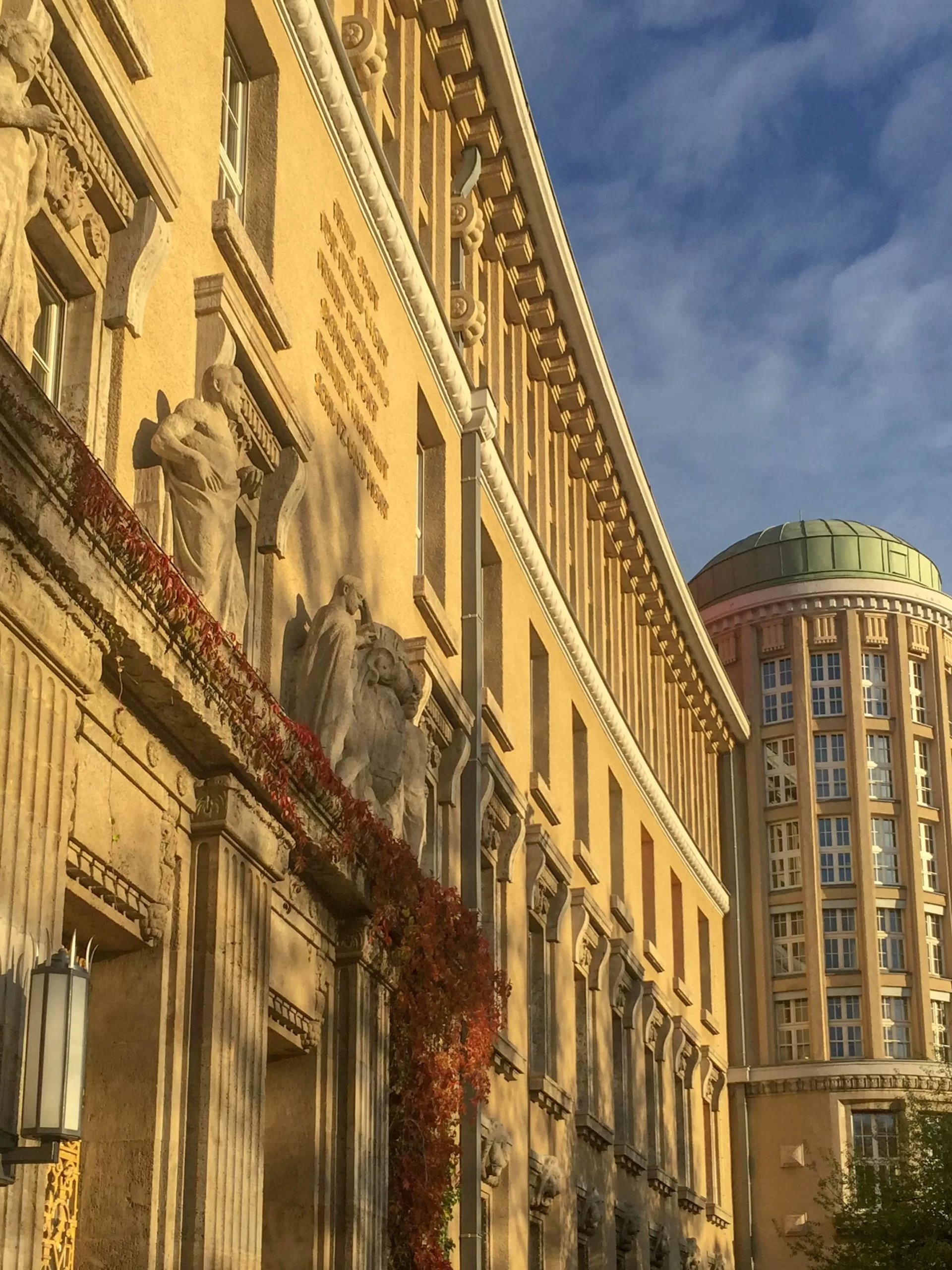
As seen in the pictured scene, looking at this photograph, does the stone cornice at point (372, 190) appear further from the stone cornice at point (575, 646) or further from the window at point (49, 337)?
the window at point (49, 337)

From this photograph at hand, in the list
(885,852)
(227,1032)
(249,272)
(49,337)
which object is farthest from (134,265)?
(885,852)

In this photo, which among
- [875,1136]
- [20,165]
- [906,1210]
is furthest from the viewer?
[875,1136]

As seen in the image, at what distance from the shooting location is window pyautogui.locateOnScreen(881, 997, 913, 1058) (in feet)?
151

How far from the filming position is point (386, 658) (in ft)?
59.1

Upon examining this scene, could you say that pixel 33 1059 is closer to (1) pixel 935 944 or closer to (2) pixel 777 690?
(1) pixel 935 944

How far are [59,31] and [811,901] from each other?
123 feet

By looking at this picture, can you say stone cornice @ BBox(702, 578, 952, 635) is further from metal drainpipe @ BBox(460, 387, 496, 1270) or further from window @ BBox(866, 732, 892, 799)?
metal drainpipe @ BBox(460, 387, 496, 1270)

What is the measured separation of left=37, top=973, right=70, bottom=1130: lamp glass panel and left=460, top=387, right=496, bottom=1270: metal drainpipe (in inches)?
476

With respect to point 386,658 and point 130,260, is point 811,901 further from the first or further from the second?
point 130,260

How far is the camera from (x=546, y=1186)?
83.9 ft

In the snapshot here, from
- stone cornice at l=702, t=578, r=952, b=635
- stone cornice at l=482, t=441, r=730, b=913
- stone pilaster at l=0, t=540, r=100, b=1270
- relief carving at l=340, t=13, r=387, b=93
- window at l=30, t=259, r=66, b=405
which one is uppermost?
stone cornice at l=702, t=578, r=952, b=635

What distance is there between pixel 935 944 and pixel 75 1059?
41475mm

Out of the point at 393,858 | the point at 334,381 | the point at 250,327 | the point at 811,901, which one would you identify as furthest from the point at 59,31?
the point at 811,901

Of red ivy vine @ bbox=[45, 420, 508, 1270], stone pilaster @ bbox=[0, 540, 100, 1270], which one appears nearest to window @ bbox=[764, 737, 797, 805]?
red ivy vine @ bbox=[45, 420, 508, 1270]
